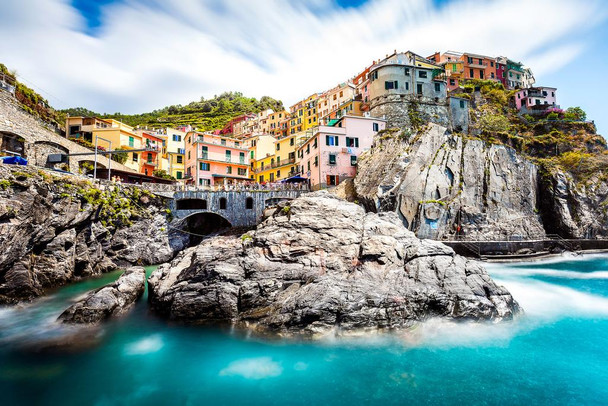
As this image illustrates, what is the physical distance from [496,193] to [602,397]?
35764 millimetres

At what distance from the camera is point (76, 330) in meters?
17.4

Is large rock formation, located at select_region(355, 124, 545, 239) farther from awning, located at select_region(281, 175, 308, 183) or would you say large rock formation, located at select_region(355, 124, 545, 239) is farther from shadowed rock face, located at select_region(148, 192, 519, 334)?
shadowed rock face, located at select_region(148, 192, 519, 334)

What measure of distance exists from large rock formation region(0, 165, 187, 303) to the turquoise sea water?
471 centimetres

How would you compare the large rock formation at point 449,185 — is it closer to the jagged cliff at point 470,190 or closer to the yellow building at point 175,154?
the jagged cliff at point 470,190

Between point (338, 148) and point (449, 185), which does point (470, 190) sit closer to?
point (449, 185)

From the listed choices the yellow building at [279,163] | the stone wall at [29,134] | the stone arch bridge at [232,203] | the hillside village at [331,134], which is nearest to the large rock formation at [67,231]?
the stone arch bridge at [232,203]

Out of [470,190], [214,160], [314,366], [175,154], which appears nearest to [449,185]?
[470,190]

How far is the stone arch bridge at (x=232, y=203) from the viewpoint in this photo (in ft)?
126

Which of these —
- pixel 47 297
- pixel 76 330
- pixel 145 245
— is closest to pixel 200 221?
pixel 145 245

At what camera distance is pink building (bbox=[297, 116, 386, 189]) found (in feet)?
141

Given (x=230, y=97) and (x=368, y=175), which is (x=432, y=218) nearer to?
(x=368, y=175)

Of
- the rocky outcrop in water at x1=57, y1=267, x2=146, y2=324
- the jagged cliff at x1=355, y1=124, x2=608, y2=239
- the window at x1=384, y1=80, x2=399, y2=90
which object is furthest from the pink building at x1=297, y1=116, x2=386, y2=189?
the rocky outcrop in water at x1=57, y1=267, x2=146, y2=324

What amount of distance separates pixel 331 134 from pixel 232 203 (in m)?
16.6

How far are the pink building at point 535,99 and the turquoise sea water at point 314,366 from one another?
63628 millimetres
